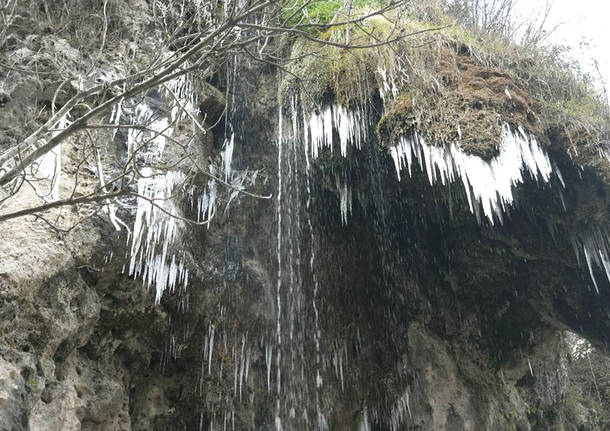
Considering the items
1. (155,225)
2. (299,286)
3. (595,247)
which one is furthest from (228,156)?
(595,247)

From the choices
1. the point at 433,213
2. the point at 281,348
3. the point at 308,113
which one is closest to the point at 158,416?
the point at 281,348

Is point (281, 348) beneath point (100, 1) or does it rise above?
beneath

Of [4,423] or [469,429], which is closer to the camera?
[4,423]

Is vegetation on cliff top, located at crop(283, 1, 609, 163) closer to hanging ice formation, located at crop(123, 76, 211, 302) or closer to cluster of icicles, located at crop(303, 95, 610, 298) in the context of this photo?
cluster of icicles, located at crop(303, 95, 610, 298)

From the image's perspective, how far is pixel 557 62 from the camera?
25.7ft

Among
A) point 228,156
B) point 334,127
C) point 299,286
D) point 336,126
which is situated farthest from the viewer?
point 299,286

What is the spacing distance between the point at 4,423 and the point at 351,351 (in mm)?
5344

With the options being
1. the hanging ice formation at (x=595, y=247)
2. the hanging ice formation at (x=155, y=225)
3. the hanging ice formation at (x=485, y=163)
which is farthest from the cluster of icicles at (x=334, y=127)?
the hanging ice formation at (x=595, y=247)

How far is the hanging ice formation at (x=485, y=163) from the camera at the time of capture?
555 centimetres

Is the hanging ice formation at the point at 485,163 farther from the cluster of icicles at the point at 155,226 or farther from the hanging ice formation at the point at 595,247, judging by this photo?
the cluster of icicles at the point at 155,226

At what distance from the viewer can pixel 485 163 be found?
5.66 m

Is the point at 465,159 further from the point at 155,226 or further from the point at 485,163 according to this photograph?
the point at 155,226

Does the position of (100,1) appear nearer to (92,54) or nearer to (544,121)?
(92,54)

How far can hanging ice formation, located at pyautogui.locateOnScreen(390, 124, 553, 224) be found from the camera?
5.55 metres
